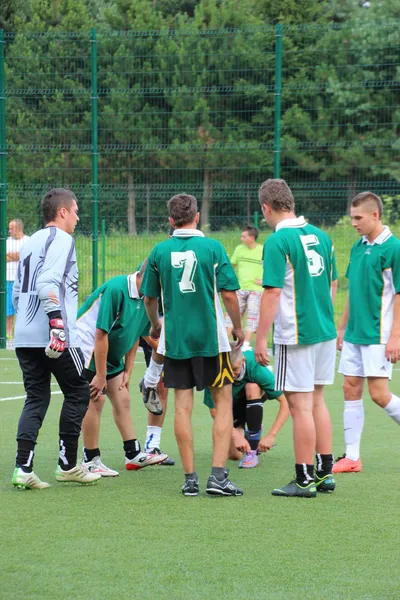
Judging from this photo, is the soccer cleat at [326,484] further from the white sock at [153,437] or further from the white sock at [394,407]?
the white sock at [153,437]

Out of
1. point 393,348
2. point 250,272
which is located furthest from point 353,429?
point 250,272

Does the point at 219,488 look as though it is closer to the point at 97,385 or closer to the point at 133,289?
the point at 97,385

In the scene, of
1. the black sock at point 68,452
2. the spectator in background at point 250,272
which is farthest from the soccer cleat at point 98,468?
the spectator in background at point 250,272

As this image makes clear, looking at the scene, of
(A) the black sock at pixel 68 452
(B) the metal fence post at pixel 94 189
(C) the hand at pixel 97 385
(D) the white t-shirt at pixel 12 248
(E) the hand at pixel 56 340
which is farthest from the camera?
(D) the white t-shirt at pixel 12 248

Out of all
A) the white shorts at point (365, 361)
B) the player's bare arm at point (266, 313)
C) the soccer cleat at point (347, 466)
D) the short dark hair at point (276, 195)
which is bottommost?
the soccer cleat at point (347, 466)

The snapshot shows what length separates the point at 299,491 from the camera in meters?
5.97

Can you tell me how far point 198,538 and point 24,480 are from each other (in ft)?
5.17

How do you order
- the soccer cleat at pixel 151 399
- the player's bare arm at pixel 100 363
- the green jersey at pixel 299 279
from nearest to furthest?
the green jersey at pixel 299 279
the player's bare arm at pixel 100 363
the soccer cleat at pixel 151 399

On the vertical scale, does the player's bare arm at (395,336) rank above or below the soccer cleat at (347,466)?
above

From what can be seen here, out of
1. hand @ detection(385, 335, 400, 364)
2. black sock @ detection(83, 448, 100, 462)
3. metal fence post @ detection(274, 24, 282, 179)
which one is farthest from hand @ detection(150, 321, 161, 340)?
metal fence post @ detection(274, 24, 282, 179)

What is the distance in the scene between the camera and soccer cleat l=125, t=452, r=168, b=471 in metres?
6.94

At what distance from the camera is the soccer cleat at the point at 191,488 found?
5.98 metres

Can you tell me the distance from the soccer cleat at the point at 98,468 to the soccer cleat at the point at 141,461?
221mm

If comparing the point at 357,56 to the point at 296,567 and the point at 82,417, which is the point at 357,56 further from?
the point at 296,567
